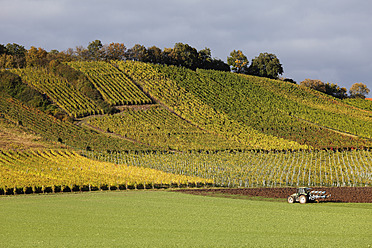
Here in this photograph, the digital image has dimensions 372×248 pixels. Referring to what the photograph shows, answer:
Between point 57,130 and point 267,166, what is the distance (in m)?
36.8

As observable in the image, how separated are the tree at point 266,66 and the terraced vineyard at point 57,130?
83.6 metres

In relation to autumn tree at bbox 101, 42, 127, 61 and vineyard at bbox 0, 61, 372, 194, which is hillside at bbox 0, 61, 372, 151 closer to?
vineyard at bbox 0, 61, 372, 194

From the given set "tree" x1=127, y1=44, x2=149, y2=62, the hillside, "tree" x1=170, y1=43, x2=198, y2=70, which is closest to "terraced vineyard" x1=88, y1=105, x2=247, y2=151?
the hillside

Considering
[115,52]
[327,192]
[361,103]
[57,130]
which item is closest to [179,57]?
[115,52]

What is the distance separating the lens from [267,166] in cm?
5138

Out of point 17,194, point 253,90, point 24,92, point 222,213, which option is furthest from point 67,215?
point 253,90

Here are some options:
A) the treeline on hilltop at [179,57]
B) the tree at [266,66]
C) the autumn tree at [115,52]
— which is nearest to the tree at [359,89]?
the treeline on hilltop at [179,57]

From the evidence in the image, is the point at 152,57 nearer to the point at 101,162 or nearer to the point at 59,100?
the point at 59,100

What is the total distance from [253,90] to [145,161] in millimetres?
63012

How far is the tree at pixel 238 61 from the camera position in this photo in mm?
148875

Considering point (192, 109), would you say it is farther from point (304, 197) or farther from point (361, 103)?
point (304, 197)

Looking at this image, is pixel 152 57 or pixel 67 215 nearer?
pixel 67 215

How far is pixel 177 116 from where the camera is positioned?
86125 mm

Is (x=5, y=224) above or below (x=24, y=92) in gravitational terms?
below
